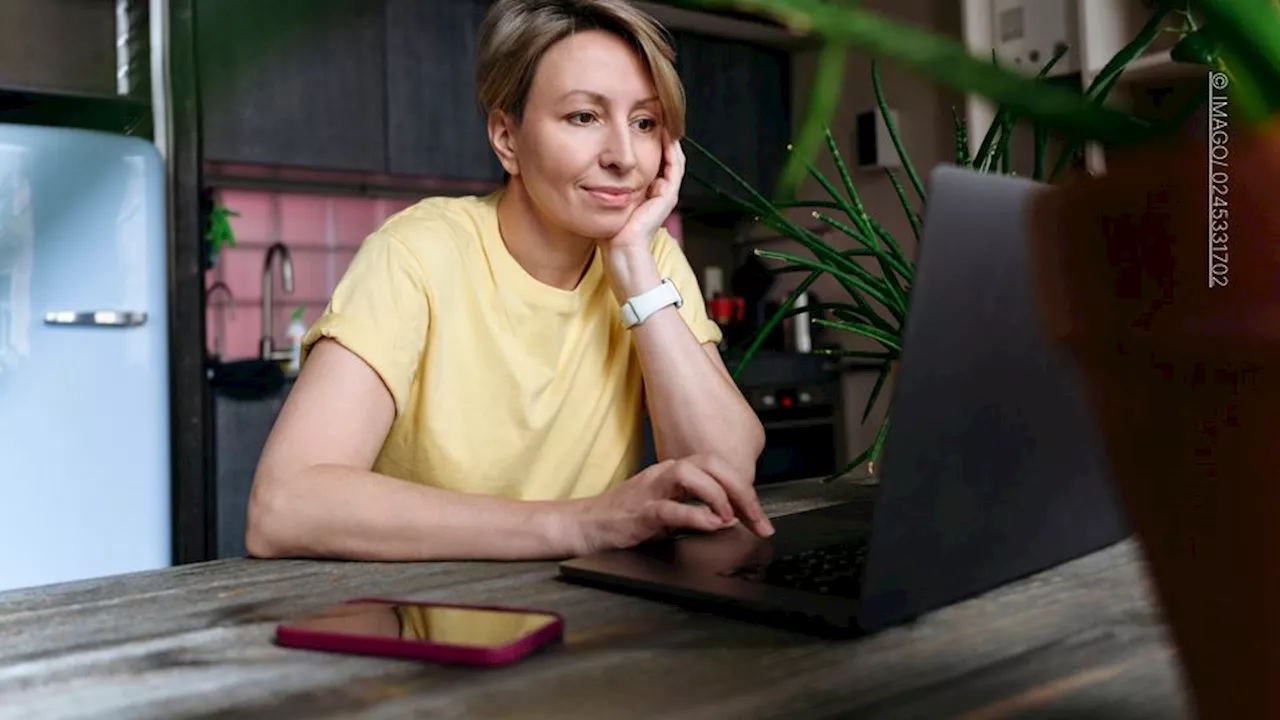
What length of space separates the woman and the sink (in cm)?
141

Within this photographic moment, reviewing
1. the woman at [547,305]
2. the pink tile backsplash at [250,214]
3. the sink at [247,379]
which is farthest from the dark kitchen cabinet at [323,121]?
the woman at [547,305]

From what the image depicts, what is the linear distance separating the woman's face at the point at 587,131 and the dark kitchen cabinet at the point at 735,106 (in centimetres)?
231

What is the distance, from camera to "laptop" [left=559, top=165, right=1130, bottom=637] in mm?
398

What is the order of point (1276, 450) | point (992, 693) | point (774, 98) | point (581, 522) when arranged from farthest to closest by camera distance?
point (774, 98) → point (581, 522) → point (992, 693) → point (1276, 450)

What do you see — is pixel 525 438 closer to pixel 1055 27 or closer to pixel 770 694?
pixel 770 694

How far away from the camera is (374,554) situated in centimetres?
95

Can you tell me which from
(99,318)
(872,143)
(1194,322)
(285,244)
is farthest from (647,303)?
Result: (872,143)

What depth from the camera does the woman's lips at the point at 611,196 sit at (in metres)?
1.43

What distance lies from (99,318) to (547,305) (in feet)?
4.22

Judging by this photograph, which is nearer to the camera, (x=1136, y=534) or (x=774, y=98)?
(x=1136, y=534)

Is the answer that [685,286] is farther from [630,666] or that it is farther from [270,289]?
[270,289]

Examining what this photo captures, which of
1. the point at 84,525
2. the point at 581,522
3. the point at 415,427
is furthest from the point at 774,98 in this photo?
the point at 581,522

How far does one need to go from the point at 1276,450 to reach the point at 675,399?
Answer: 1.12 m

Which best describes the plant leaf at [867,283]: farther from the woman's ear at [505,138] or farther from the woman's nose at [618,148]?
the woman's ear at [505,138]
